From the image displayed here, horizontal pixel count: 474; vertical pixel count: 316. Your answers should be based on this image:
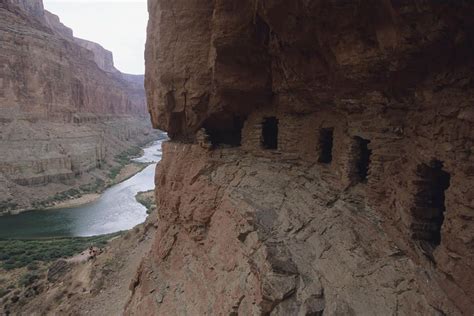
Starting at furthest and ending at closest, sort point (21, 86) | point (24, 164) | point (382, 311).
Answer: point (21, 86) < point (24, 164) < point (382, 311)

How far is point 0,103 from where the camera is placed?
33.4m

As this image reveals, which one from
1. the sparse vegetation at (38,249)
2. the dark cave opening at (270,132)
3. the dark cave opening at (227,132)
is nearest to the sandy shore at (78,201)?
the sparse vegetation at (38,249)

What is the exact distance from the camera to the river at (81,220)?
24094 mm

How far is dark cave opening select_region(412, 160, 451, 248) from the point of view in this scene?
4.37 m

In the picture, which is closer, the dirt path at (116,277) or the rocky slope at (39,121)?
the dirt path at (116,277)

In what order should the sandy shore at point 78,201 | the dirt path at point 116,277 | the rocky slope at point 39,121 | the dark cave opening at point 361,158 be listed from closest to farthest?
the dark cave opening at point 361,158
the dirt path at point 116,277
the sandy shore at point 78,201
the rocky slope at point 39,121

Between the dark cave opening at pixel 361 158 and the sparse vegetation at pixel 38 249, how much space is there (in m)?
16.5

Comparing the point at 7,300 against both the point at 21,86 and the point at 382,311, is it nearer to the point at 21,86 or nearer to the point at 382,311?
the point at 382,311

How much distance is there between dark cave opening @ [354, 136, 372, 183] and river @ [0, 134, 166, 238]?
2222 cm

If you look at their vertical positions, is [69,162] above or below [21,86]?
below

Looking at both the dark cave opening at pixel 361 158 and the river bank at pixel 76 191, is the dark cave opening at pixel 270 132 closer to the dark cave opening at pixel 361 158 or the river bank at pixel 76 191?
the dark cave opening at pixel 361 158

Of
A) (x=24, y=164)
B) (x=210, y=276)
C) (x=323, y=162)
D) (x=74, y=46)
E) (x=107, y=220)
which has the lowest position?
(x=107, y=220)

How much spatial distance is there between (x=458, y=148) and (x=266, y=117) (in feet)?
16.6

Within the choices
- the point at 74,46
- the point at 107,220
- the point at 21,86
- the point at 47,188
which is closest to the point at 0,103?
the point at 21,86
